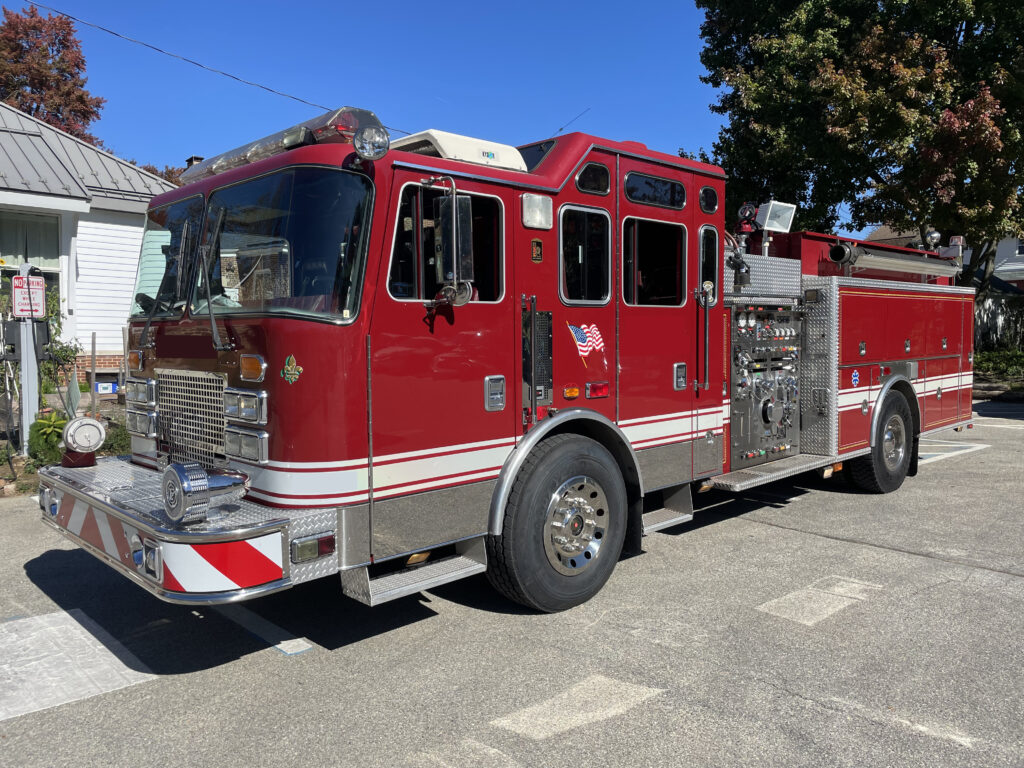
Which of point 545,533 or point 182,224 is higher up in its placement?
point 182,224

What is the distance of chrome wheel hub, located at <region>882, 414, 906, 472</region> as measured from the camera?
7883mm

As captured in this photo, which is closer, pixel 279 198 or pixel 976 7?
pixel 279 198

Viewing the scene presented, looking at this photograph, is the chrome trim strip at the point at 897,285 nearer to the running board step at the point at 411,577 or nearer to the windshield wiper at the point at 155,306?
the running board step at the point at 411,577

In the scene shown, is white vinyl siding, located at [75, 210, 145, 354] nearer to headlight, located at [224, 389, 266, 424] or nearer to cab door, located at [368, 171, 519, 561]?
headlight, located at [224, 389, 266, 424]

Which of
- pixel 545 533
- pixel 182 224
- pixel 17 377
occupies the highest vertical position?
pixel 182 224

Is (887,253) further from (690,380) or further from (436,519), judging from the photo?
(436,519)

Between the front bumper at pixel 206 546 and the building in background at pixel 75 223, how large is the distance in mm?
10131

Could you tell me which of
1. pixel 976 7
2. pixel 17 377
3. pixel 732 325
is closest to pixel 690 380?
pixel 732 325

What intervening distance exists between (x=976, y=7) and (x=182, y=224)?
48.1 ft

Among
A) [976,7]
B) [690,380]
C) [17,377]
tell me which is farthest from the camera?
[976,7]

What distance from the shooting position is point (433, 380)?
4070 mm

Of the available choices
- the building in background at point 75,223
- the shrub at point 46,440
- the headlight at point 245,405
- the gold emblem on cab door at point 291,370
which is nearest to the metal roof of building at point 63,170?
the building in background at point 75,223

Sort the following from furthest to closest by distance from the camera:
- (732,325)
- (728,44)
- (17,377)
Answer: (728,44) → (17,377) → (732,325)

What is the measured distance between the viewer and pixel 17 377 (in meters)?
10.3
